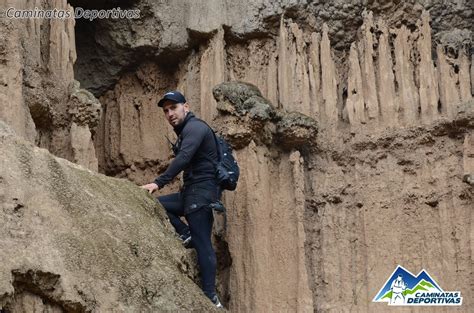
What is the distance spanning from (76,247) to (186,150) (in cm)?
197

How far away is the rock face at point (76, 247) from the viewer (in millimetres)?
5832

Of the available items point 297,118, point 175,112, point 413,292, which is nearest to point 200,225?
point 175,112

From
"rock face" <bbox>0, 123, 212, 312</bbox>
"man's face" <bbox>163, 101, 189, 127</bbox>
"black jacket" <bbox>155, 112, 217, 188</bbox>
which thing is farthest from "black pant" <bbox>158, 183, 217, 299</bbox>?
"man's face" <bbox>163, 101, 189, 127</bbox>

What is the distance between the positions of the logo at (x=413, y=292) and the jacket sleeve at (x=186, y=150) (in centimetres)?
377

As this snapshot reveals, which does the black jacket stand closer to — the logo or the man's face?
the man's face

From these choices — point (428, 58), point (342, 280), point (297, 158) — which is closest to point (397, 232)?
point (342, 280)

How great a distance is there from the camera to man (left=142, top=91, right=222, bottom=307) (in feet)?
25.5

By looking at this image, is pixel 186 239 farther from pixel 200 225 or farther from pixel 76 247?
pixel 76 247

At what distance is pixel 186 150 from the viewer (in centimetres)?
791

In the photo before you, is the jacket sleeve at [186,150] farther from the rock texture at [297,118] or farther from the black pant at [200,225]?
the rock texture at [297,118]

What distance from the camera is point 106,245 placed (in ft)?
21.4

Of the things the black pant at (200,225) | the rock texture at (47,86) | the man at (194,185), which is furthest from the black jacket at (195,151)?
the rock texture at (47,86)

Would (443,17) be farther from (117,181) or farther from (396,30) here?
(117,181)

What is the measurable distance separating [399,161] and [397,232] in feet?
3.25
